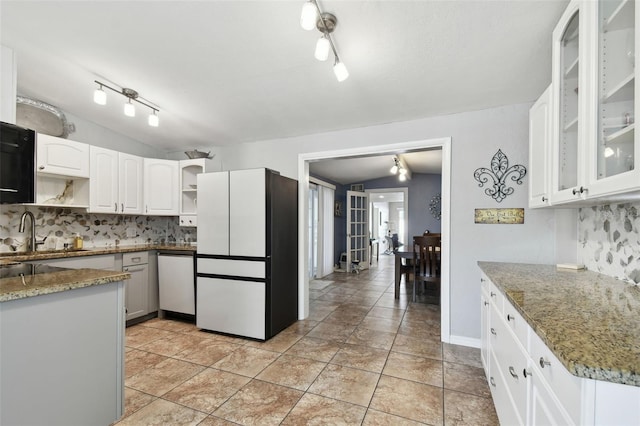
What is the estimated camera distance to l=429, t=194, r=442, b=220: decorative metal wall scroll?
680 cm

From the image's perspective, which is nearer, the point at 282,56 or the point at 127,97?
the point at 282,56

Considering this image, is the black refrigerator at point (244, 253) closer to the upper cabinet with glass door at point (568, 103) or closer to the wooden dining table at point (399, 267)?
the wooden dining table at point (399, 267)

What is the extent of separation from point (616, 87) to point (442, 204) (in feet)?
5.75

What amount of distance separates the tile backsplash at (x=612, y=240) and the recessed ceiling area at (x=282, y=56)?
44.1 inches

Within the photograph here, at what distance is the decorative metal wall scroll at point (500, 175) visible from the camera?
256 centimetres

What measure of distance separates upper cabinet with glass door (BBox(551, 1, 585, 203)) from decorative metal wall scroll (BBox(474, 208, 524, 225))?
97 cm

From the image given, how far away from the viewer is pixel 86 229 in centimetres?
346

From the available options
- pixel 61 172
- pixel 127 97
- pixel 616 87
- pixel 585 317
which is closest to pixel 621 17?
pixel 616 87

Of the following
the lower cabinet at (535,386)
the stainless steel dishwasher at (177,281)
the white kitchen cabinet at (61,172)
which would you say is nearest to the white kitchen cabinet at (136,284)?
the stainless steel dishwasher at (177,281)

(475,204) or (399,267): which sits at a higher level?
(475,204)

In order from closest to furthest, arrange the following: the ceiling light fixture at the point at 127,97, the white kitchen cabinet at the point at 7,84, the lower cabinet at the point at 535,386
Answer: the lower cabinet at the point at 535,386, the white kitchen cabinet at the point at 7,84, the ceiling light fixture at the point at 127,97

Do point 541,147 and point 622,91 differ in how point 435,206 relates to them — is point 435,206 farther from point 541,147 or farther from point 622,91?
point 622,91

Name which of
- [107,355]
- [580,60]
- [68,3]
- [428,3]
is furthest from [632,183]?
[68,3]

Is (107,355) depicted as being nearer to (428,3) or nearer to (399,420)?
(399,420)
